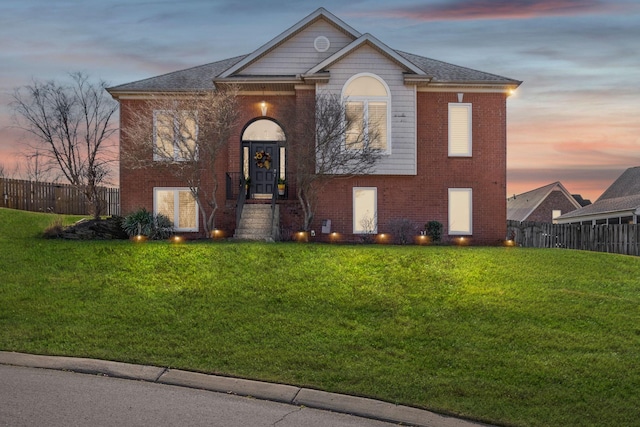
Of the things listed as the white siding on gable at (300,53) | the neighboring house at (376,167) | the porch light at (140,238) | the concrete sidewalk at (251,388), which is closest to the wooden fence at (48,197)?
the neighboring house at (376,167)

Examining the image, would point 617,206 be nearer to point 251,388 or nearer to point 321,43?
point 321,43

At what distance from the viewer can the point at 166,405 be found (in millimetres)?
8781

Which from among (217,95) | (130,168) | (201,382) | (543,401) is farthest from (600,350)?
(130,168)

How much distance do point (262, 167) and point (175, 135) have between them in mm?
4392

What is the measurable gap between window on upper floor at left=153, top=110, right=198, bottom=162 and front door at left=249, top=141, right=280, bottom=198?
8.56 ft

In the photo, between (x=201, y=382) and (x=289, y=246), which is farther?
(x=289, y=246)

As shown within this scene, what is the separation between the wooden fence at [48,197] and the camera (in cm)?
3294

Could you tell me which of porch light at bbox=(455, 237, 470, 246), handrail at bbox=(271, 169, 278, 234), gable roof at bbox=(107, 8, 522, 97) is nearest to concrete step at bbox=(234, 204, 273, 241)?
handrail at bbox=(271, 169, 278, 234)

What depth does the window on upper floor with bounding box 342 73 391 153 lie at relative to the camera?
25.0 metres

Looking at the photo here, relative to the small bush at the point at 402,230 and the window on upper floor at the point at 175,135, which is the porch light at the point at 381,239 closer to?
the small bush at the point at 402,230

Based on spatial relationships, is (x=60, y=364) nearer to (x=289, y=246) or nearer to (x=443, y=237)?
(x=289, y=246)

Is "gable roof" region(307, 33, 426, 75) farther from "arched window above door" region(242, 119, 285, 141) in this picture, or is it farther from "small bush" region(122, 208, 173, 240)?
"small bush" region(122, 208, 173, 240)

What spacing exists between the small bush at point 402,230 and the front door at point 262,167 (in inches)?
192

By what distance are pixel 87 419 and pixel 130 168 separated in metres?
18.9
